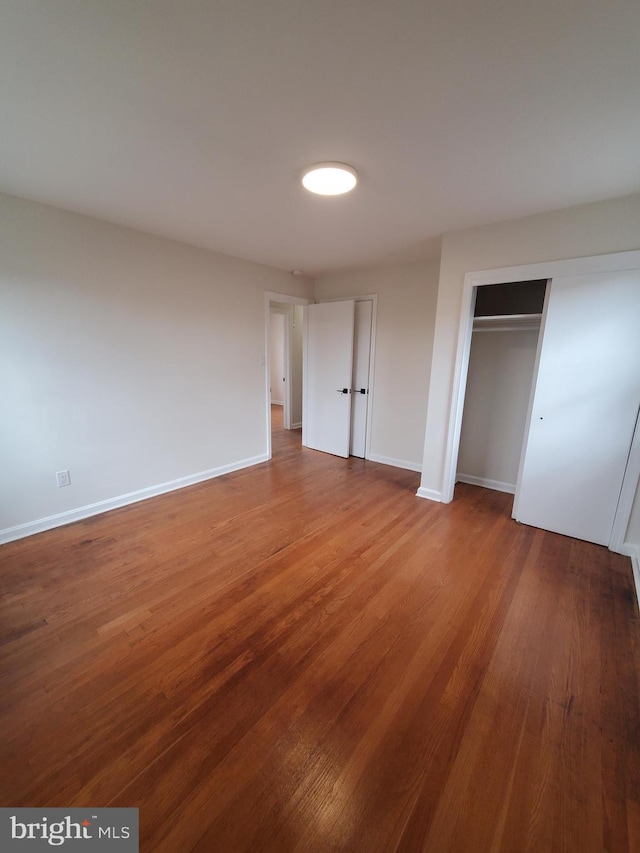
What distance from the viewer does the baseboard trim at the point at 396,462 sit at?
4102 mm

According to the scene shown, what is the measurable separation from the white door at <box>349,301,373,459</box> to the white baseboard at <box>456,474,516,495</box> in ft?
4.34

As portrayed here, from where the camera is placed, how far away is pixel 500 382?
11.2 feet

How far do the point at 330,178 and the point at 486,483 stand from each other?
10.6 feet

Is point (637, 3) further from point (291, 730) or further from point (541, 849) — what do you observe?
point (291, 730)

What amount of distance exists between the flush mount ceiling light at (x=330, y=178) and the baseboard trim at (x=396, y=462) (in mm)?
2995

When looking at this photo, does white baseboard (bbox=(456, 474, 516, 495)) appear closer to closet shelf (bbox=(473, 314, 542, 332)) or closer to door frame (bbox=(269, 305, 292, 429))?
closet shelf (bbox=(473, 314, 542, 332))

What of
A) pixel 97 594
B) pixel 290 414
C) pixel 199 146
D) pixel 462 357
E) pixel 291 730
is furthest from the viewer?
pixel 290 414

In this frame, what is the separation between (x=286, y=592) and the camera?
6.55ft

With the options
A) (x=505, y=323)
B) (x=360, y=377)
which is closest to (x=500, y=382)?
(x=505, y=323)

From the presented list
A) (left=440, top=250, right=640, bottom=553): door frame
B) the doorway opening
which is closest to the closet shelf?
(left=440, top=250, right=640, bottom=553): door frame

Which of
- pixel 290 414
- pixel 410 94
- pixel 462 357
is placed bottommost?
pixel 290 414

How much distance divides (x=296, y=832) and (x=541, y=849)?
722 mm

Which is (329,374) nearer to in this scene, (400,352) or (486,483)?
(400,352)

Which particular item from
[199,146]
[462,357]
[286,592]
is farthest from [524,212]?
[286,592]
